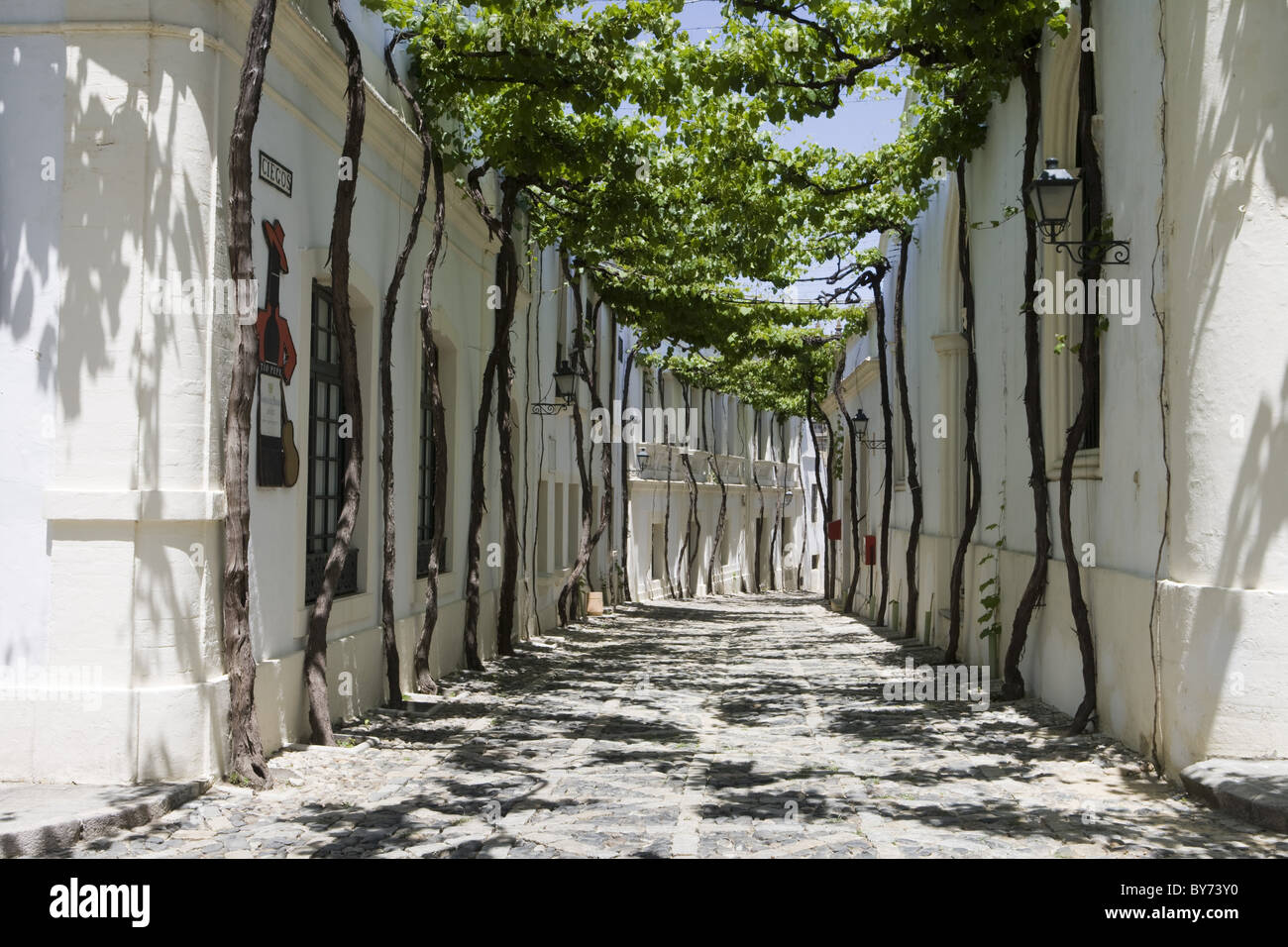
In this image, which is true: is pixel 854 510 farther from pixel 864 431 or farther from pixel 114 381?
pixel 114 381

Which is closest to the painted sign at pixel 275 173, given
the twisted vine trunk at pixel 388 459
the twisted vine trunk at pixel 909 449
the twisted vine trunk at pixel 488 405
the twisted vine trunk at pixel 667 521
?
the twisted vine trunk at pixel 388 459

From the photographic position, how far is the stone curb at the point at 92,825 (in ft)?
18.8

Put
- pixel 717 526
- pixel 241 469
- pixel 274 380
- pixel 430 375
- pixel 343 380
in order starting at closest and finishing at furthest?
pixel 241 469 < pixel 274 380 < pixel 343 380 < pixel 430 375 < pixel 717 526

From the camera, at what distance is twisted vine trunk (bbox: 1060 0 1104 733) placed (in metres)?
9.17

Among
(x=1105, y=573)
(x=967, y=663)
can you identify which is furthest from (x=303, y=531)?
(x=967, y=663)

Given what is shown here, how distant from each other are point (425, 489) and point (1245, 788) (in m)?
9.14

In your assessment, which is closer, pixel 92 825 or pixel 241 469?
pixel 92 825

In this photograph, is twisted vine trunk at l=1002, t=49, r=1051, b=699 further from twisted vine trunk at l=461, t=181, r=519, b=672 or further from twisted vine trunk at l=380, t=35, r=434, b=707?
twisted vine trunk at l=461, t=181, r=519, b=672

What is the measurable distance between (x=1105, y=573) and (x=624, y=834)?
182 inches

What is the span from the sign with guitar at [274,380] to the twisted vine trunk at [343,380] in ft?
1.65

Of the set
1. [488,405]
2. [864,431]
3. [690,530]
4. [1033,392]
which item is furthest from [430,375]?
[690,530]

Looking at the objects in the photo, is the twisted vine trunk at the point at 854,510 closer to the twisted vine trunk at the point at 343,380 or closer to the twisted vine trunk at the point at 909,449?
the twisted vine trunk at the point at 909,449

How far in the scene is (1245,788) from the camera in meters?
6.51

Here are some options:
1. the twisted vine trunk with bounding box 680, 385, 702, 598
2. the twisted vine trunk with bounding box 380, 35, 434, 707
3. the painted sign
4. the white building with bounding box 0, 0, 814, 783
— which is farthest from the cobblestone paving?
the twisted vine trunk with bounding box 680, 385, 702, 598
